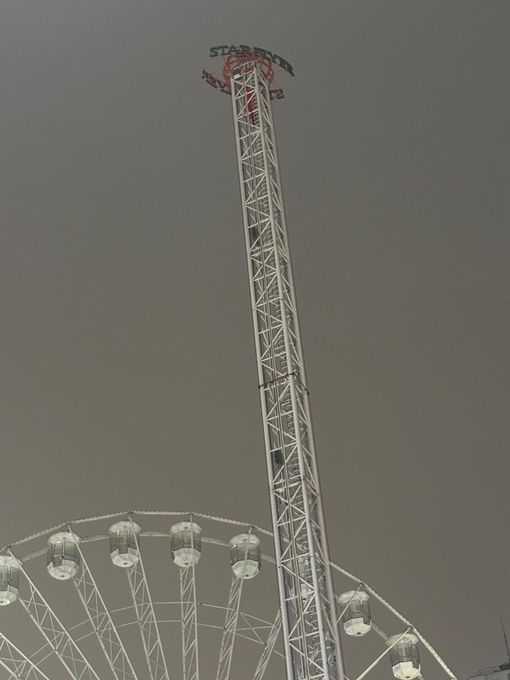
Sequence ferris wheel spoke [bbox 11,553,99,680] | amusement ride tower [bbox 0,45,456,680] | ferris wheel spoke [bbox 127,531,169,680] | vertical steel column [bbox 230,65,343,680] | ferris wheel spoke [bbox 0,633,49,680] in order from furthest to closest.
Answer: ferris wheel spoke [bbox 127,531,169,680] → ferris wheel spoke [bbox 0,633,49,680] → ferris wheel spoke [bbox 11,553,99,680] → amusement ride tower [bbox 0,45,456,680] → vertical steel column [bbox 230,65,343,680]

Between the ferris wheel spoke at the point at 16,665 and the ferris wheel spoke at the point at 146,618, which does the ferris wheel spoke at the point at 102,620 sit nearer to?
the ferris wheel spoke at the point at 146,618

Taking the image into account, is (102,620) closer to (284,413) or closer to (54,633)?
(54,633)

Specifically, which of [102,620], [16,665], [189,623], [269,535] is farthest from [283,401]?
[16,665]

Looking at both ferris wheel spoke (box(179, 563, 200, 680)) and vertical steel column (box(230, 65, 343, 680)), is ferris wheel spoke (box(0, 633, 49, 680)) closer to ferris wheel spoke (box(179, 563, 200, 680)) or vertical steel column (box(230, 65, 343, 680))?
ferris wheel spoke (box(179, 563, 200, 680))

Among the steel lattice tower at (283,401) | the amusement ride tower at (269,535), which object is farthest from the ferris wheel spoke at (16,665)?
the steel lattice tower at (283,401)

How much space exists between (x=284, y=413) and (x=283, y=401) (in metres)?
0.36

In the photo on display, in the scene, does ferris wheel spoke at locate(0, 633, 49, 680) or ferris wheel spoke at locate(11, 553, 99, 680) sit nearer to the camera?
ferris wheel spoke at locate(11, 553, 99, 680)

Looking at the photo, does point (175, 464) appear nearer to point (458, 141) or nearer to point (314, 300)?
point (314, 300)

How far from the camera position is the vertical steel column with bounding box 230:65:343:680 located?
70.0ft

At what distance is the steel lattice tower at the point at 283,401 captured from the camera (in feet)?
70.1

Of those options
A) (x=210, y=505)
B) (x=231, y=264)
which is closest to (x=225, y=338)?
(x=231, y=264)

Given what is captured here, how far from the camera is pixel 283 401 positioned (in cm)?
2394

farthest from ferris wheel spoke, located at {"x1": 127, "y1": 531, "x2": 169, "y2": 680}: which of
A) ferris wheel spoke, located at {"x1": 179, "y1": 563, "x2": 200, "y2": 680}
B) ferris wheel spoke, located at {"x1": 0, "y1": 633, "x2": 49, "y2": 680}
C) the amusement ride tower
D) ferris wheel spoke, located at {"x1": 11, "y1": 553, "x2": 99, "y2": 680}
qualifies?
ferris wheel spoke, located at {"x1": 0, "y1": 633, "x2": 49, "y2": 680}

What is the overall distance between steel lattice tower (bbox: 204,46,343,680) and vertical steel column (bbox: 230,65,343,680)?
2 cm
